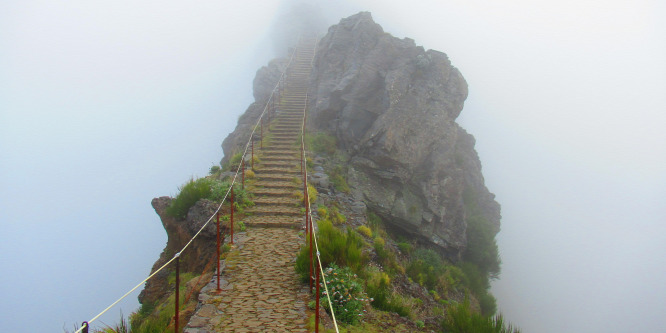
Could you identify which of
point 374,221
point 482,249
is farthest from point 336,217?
point 482,249

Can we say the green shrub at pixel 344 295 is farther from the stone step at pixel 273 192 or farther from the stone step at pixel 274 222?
the stone step at pixel 273 192

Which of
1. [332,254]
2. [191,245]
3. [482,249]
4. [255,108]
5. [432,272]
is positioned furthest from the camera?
[255,108]

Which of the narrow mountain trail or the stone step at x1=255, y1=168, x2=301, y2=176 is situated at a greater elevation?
the stone step at x1=255, y1=168, x2=301, y2=176

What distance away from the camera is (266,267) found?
8.11m

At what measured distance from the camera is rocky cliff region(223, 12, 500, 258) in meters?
16.0

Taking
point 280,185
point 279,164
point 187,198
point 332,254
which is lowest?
point 332,254

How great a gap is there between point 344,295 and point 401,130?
10749mm

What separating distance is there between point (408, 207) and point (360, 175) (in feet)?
7.95

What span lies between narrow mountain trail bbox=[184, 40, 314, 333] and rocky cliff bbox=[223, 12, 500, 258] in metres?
3.15

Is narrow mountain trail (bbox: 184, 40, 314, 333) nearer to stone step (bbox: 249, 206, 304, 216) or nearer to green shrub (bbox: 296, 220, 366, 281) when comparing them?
stone step (bbox: 249, 206, 304, 216)

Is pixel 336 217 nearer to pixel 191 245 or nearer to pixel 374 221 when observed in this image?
pixel 374 221

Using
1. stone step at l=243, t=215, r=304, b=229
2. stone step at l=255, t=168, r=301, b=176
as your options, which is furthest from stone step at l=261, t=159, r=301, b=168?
stone step at l=243, t=215, r=304, b=229

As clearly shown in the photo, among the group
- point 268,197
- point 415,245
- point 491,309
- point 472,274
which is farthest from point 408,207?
point 268,197

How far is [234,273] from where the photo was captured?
25.6ft
